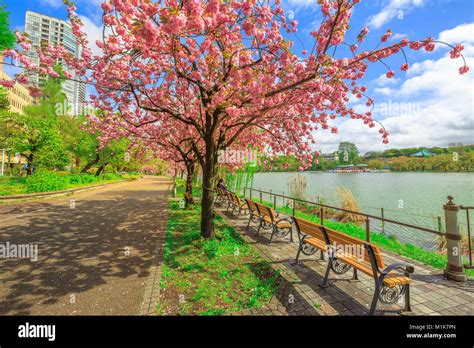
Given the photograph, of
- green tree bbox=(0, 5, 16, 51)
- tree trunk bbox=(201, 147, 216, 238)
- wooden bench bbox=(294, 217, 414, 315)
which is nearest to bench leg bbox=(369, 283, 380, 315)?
wooden bench bbox=(294, 217, 414, 315)

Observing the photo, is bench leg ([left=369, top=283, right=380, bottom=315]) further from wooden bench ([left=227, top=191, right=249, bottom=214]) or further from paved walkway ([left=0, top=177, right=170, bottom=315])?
wooden bench ([left=227, top=191, right=249, bottom=214])

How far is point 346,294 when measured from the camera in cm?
374

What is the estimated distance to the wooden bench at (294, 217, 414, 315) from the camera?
3.16 metres

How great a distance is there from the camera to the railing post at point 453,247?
420 centimetres

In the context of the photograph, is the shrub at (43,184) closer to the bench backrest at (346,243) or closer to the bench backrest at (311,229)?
the bench backrest at (311,229)

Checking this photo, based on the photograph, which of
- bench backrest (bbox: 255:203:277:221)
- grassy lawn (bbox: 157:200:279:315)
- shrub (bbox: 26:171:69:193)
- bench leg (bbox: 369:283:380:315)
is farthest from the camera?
shrub (bbox: 26:171:69:193)

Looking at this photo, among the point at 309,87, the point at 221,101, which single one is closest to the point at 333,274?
the point at 309,87

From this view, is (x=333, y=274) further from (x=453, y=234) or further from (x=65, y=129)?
(x=65, y=129)

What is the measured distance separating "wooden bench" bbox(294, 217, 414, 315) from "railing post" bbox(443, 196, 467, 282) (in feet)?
3.46

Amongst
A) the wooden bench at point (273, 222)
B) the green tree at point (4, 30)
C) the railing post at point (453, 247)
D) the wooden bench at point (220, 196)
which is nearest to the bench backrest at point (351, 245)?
the railing post at point (453, 247)

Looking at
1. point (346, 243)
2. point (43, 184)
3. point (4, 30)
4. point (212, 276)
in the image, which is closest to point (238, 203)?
point (212, 276)

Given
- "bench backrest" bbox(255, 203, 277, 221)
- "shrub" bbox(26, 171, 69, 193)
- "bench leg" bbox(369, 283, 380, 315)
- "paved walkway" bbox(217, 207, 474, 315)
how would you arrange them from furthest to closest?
"shrub" bbox(26, 171, 69, 193) < "bench backrest" bbox(255, 203, 277, 221) < "paved walkway" bbox(217, 207, 474, 315) < "bench leg" bbox(369, 283, 380, 315)

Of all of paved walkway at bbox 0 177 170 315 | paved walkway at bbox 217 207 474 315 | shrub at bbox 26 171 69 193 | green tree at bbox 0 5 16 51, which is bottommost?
paved walkway at bbox 0 177 170 315

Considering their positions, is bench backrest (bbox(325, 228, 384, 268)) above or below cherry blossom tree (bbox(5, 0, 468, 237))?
below
